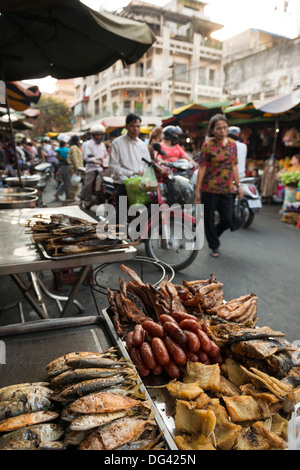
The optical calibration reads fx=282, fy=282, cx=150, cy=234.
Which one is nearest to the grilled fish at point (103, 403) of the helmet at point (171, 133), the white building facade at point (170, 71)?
the helmet at point (171, 133)

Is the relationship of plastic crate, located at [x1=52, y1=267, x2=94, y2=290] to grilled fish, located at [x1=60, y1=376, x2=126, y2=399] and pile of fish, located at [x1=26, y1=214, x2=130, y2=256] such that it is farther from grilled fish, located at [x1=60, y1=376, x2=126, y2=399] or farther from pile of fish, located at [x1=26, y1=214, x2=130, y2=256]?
grilled fish, located at [x1=60, y1=376, x2=126, y2=399]

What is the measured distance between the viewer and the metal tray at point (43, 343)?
142 cm

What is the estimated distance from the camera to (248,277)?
4457 mm

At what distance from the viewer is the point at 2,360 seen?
147cm

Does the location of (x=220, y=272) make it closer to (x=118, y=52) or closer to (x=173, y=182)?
(x=173, y=182)

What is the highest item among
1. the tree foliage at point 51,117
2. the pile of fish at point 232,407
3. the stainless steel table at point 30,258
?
the tree foliage at point 51,117

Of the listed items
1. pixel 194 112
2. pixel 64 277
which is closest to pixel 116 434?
pixel 64 277

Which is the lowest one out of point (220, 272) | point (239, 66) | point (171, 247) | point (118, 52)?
point (220, 272)

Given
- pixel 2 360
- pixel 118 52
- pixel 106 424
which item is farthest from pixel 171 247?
pixel 106 424

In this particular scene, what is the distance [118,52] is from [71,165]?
598cm

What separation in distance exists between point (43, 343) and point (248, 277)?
3.57 metres

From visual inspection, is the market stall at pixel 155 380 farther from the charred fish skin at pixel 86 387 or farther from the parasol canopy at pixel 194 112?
the parasol canopy at pixel 194 112

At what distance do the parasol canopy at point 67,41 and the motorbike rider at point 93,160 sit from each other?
2.82 m

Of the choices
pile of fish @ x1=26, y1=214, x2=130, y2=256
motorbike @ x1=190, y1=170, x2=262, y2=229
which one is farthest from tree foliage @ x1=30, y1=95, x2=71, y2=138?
pile of fish @ x1=26, y1=214, x2=130, y2=256
